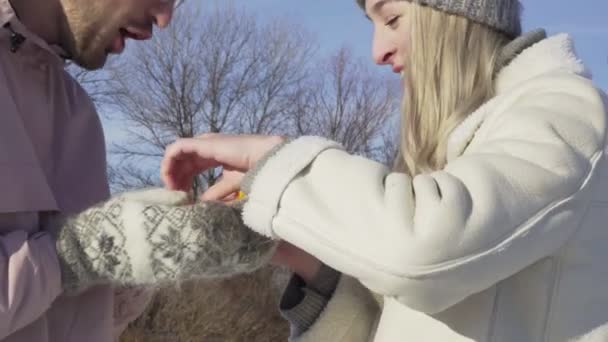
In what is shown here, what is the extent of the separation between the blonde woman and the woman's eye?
0.11ft

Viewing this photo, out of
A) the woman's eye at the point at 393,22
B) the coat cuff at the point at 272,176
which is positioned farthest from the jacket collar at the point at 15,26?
the woman's eye at the point at 393,22

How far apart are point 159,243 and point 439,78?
34.1 inches

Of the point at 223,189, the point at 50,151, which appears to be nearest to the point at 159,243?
the point at 223,189

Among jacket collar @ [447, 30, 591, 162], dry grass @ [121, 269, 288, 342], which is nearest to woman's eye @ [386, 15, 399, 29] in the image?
jacket collar @ [447, 30, 591, 162]

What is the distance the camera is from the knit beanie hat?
7.14ft

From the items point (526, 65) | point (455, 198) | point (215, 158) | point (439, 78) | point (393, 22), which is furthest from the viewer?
point (393, 22)

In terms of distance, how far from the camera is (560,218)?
1.59 meters

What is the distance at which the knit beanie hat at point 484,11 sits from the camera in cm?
A: 218

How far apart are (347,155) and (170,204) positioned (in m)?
0.41

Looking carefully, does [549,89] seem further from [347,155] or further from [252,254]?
[252,254]

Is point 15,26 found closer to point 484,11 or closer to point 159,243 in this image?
point 159,243

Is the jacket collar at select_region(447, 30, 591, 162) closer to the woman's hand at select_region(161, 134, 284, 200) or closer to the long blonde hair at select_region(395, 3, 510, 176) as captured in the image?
the long blonde hair at select_region(395, 3, 510, 176)

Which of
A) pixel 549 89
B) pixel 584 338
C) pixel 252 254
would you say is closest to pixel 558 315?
pixel 584 338

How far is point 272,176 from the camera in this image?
1.62m
